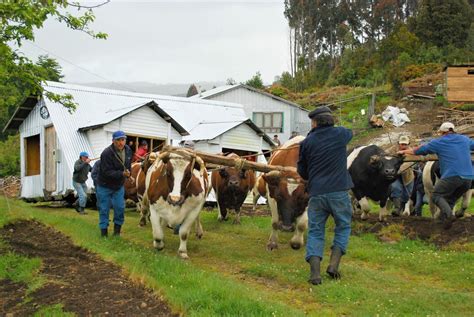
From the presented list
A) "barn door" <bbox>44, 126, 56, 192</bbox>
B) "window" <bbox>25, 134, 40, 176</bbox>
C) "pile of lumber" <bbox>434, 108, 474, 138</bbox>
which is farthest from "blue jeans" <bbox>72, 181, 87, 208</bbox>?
"pile of lumber" <bbox>434, 108, 474, 138</bbox>

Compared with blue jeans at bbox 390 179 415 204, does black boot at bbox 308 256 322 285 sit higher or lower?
lower

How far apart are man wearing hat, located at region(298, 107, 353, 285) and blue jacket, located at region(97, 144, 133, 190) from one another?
478 centimetres

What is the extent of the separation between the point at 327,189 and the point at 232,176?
632cm

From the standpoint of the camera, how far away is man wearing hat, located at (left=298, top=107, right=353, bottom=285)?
876cm

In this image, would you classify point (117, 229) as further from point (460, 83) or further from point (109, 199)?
point (460, 83)

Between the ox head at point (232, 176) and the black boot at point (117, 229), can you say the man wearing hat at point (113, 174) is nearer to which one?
the black boot at point (117, 229)

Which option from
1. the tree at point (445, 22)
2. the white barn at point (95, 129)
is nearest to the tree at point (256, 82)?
the tree at point (445, 22)

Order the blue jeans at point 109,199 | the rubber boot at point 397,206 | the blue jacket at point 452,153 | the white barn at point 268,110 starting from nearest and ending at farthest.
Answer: the blue jacket at point 452,153, the blue jeans at point 109,199, the rubber boot at point 397,206, the white barn at point 268,110

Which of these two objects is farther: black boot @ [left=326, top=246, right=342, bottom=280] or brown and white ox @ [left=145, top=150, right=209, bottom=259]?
brown and white ox @ [left=145, top=150, right=209, bottom=259]

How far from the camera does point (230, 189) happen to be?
15.7 metres

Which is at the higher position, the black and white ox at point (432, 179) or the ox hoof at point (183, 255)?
the black and white ox at point (432, 179)

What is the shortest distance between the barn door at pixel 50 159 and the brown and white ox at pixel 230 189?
9993 millimetres

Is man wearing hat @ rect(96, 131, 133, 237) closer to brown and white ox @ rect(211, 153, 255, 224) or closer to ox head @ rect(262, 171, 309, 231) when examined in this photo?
ox head @ rect(262, 171, 309, 231)

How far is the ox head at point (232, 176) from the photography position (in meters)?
14.8
